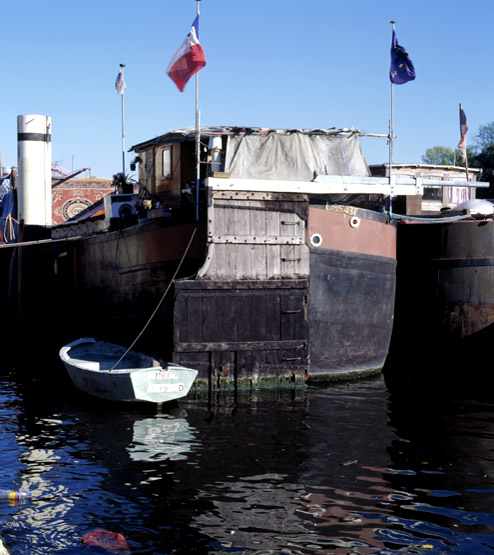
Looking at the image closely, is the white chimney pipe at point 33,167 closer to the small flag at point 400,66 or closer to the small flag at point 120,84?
the small flag at point 120,84

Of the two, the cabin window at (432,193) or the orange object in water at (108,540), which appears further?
the cabin window at (432,193)

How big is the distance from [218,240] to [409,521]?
9.19 m

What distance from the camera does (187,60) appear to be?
58.6 ft

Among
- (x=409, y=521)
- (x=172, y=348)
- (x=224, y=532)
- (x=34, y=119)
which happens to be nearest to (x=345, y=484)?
(x=409, y=521)

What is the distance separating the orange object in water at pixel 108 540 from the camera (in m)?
8.34

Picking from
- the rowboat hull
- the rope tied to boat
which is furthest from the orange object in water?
the rope tied to boat

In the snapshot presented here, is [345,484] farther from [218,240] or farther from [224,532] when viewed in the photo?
[218,240]

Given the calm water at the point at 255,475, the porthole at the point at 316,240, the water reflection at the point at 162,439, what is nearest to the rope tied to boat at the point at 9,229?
the calm water at the point at 255,475

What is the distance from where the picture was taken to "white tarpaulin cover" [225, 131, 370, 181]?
18625mm

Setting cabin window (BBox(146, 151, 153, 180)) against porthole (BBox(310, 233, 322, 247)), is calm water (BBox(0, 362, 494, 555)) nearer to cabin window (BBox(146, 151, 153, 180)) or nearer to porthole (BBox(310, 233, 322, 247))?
porthole (BBox(310, 233, 322, 247))

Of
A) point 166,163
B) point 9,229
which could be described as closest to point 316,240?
point 166,163

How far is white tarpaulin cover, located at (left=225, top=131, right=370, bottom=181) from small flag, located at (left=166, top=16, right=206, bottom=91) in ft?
6.24

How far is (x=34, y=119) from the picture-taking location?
30766 millimetres

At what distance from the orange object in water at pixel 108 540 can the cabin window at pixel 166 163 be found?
1271 cm
